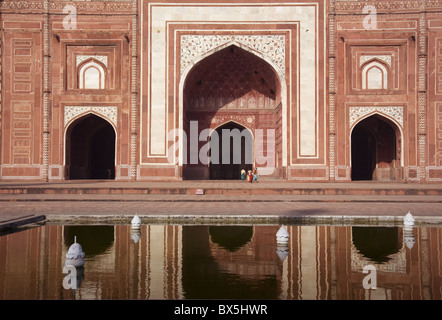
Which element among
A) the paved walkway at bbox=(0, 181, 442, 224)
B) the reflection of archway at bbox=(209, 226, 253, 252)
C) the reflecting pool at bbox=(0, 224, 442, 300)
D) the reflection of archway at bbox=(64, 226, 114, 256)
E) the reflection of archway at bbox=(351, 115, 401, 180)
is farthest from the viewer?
the reflection of archway at bbox=(351, 115, 401, 180)

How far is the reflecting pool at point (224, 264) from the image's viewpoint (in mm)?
2207

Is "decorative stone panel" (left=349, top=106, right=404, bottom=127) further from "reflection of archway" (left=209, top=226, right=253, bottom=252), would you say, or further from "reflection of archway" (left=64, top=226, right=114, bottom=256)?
"reflection of archway" (left=64, top=226, right=114, bottom=256)

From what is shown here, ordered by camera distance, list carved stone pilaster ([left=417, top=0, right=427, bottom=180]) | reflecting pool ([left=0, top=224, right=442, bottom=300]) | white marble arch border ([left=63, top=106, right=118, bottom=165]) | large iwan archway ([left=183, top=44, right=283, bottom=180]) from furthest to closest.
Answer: large iwan archway ([left=183, top=44, right=283, bottom=180]) < white marble arch border ([left=63, top=106, right=118, bottom=165]) < carved stone pilaster ([left=417, top=0, right=427, bottom=180]) < reflecting pool ([left=0, top=224, right=442, bottom=300])

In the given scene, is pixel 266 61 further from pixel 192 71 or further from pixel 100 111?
pixel 100 111

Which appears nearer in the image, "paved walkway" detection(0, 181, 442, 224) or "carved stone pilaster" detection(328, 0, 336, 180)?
"paved walkway" detection(0, 181, 442, 224)

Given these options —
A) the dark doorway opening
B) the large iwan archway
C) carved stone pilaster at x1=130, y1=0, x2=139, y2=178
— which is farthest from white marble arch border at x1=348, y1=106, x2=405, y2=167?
carved stone pilaster at x1=130, y1=0, x2=139, y2=178

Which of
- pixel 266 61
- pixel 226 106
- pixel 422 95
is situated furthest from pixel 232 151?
pixel 422 95

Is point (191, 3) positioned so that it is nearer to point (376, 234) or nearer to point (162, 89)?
point (162, 89)

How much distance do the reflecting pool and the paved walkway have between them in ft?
1.58

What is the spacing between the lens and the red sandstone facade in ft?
42.2

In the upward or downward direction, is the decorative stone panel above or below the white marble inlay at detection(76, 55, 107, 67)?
below

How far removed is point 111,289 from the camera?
7.40 feet

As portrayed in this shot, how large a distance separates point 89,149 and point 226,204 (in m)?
9.67
